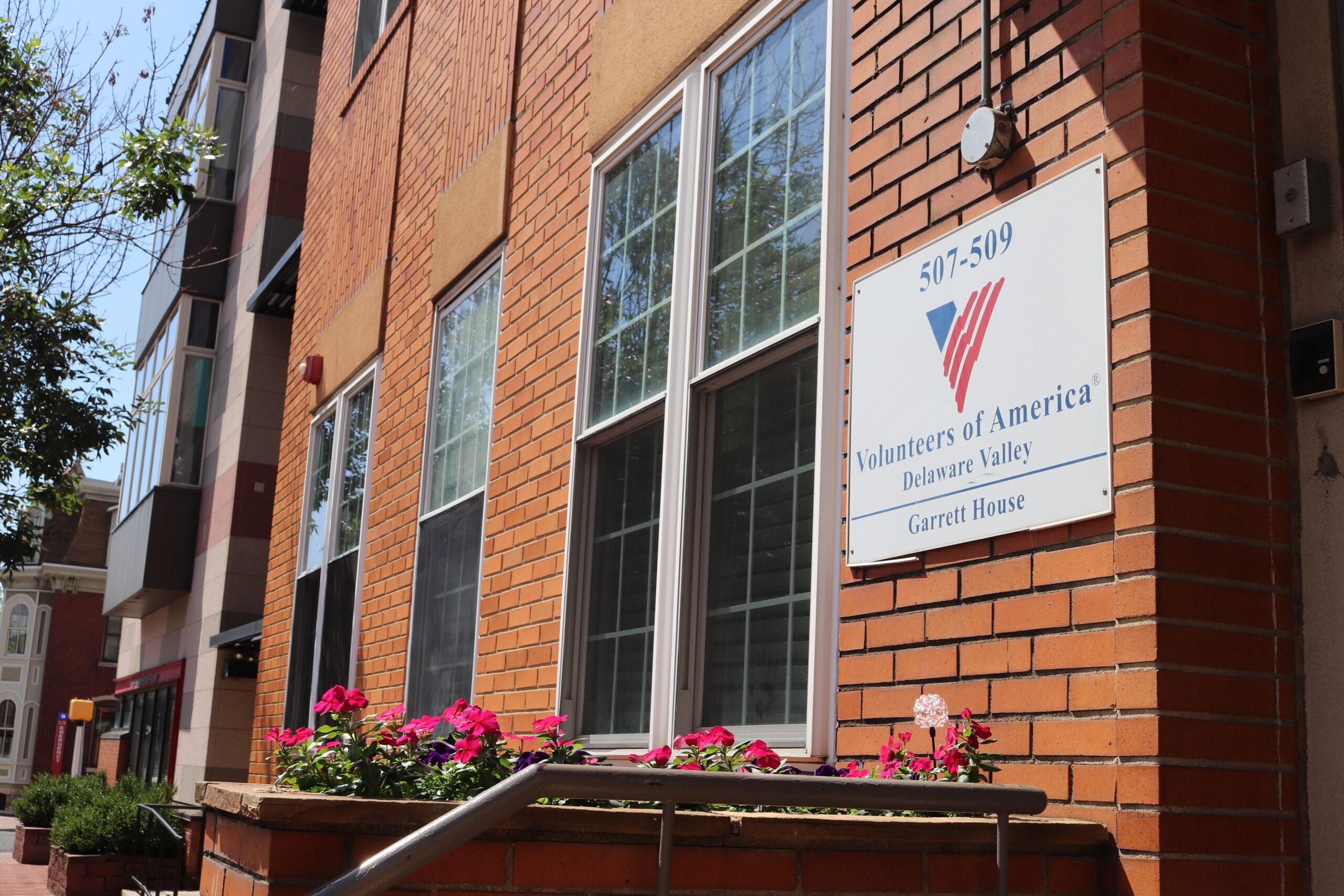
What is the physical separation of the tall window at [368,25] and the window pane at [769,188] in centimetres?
590

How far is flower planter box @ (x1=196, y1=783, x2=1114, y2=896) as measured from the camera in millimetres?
2145

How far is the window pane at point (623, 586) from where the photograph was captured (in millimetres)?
4711

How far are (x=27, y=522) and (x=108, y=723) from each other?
1748 cm

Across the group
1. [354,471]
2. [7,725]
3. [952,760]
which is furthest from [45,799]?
[7,725]

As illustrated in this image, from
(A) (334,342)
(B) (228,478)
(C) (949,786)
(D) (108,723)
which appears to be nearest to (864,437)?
(C) (949,786)

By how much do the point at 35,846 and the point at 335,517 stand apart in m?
A: 9.85

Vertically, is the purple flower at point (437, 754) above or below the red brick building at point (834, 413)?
below

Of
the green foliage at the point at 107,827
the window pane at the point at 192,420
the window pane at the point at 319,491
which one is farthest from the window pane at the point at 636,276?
the window pane at the point at 192,420

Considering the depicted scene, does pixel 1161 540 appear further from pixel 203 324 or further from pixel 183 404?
pixel 203 324

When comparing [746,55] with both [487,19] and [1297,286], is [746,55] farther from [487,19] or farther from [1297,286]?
[487,19]

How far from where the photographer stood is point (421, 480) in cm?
722

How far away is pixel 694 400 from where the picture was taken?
453 cm

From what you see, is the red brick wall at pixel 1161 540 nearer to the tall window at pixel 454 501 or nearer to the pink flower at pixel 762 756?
the pink flower at pixel 762 756

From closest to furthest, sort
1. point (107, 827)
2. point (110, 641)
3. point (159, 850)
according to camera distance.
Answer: point (159, 850) < point (107, 827) < point (110, 641)
